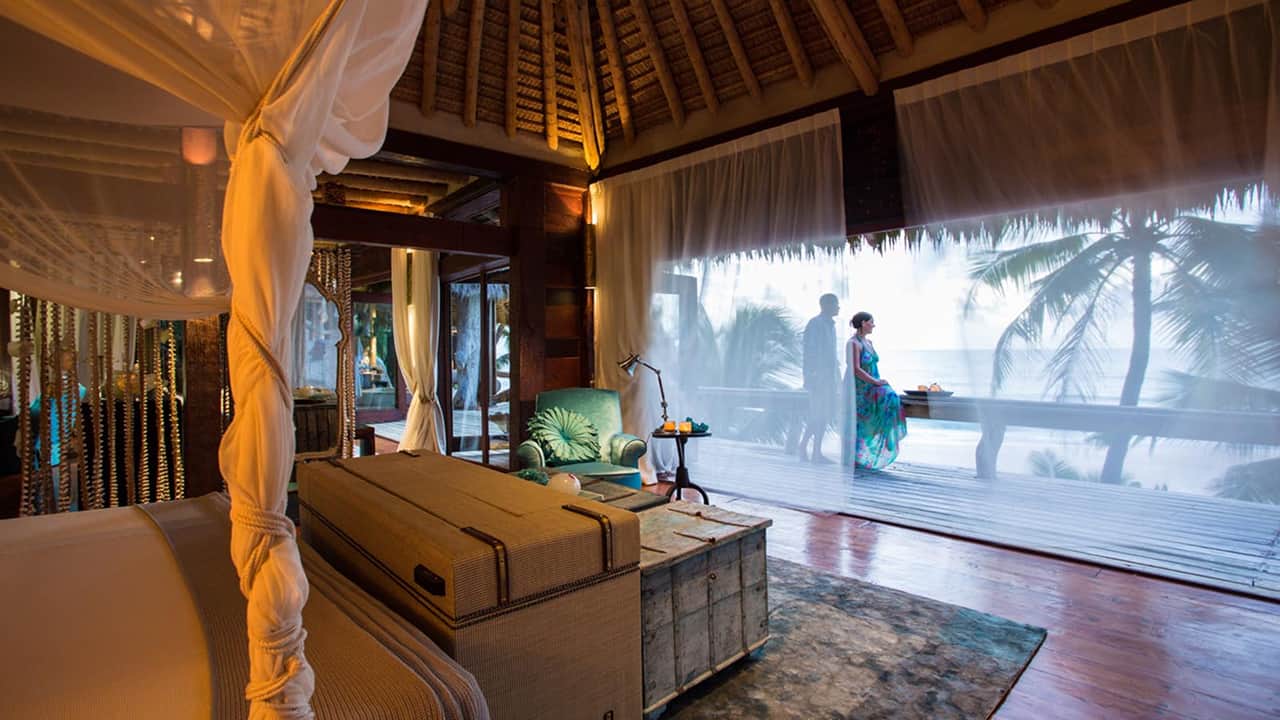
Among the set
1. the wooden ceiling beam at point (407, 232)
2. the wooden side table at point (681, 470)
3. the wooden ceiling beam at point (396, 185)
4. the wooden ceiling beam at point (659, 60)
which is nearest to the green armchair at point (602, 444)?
the wooden side table at point (681, 470)

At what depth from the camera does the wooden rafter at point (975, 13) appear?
3299 millimetres

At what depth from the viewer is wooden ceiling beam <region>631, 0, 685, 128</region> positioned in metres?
4.43

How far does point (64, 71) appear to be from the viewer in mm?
1638

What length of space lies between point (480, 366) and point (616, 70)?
3032 mm

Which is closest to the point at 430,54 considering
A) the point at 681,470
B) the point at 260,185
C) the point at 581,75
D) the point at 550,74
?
the point at 550,74

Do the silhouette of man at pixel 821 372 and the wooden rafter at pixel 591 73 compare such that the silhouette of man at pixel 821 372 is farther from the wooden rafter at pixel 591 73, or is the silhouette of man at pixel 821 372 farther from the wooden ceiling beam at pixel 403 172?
the wooden ceiling beam at pixel 403 172

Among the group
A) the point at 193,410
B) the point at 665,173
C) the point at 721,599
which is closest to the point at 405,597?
the point at 721,599

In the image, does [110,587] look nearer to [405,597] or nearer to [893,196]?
[405,597]

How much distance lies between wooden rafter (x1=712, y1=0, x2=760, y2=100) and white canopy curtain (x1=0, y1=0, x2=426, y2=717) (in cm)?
382

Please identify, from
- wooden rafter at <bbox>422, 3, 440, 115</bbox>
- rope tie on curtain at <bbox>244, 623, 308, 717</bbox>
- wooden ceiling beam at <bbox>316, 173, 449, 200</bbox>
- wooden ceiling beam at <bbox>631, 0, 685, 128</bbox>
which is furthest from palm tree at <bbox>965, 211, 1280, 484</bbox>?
wooden ceiling beam at <bbox>316, 173, 449, 200</bbox>

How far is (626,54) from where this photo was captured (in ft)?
15.9

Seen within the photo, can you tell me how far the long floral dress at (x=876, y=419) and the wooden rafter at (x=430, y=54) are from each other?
13.0 ft

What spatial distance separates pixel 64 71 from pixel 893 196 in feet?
12.5

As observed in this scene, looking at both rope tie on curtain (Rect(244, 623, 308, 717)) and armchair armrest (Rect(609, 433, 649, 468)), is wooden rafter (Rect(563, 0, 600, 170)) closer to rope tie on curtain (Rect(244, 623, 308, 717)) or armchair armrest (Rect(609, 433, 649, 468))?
armchair armrest (Rect(609, 433, 649, 468))
